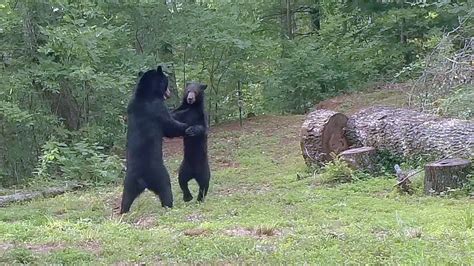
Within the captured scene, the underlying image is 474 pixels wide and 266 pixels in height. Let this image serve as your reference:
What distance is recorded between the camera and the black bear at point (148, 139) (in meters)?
8.02

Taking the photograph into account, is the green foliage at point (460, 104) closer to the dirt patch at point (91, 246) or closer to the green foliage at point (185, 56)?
the green foliage at point (185, 56)

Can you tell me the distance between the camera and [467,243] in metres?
5.23

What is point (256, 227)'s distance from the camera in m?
6.28

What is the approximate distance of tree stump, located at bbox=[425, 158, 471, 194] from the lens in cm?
842

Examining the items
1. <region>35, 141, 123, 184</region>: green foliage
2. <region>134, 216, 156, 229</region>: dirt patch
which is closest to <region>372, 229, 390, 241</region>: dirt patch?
<region>134, 216, 156, 229</region>: dirt patch

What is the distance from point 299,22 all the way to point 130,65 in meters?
12.6

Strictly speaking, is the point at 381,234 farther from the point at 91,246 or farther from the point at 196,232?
the point at 91,246

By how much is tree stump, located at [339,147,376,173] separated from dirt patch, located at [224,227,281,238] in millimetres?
4244

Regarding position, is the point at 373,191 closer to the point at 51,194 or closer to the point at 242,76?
the point at 51,194

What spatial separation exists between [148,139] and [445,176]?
12.0 feet

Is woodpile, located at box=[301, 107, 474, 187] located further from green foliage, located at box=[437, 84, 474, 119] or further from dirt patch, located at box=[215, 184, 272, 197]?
dirt patch, located at box=[215, 184, 272, 197]

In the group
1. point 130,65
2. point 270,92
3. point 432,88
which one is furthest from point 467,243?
point 270,92

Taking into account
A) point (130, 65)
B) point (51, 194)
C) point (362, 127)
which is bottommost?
point (51, 194)

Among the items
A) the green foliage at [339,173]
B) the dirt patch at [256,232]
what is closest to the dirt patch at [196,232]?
the dirt patch at [256,232]
